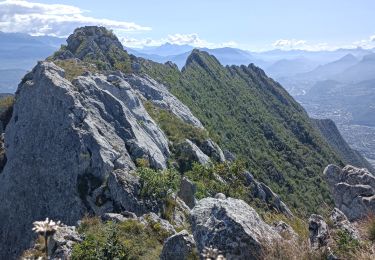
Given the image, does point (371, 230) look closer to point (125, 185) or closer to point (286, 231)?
point (286, 231)

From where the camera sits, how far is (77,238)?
20938 mm

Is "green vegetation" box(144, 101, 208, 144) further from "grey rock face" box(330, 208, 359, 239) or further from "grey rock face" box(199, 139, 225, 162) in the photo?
"grey rock face" box(330, 208, 359, 239)

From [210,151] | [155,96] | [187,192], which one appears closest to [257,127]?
[155,96]

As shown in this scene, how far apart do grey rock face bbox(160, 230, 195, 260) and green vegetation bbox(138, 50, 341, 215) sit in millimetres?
62021

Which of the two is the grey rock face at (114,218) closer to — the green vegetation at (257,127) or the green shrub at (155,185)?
the green shrub at (155,185)

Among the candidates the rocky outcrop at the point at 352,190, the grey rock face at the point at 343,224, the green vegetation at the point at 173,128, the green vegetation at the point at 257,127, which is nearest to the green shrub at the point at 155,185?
the rocky outcrop at the point at 352,190

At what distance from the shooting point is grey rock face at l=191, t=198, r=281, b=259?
15250 mm

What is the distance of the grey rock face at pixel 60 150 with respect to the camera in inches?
1465

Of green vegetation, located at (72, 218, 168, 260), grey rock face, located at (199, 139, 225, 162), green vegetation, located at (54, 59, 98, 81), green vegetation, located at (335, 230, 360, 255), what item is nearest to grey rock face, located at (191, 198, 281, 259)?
green vegetation, located at (335, 230, 360, 255)

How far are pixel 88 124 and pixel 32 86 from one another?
37.6ft

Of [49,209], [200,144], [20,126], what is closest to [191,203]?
[49,209]

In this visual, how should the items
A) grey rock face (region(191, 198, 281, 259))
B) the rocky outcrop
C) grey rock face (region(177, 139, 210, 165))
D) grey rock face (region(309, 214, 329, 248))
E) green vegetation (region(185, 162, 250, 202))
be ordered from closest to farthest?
grey rock face (region(309, 214, 329, 248)) → grey rock face (region(191, 198, 281, 259)) → the rocky outcrop → green vegetation (region(185, 162, 250, 202)) → grey rock face (region(177, 139, 210, 165))

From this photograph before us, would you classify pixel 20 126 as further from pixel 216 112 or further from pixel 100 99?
pixel 216 112

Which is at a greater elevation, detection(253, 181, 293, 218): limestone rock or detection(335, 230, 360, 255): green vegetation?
detection(335, 230, 360, 255): green vegetation
